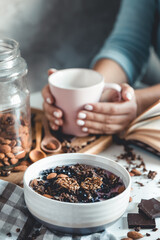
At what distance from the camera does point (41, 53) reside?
5.38 ft

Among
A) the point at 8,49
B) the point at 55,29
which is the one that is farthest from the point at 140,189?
the point at 55,29

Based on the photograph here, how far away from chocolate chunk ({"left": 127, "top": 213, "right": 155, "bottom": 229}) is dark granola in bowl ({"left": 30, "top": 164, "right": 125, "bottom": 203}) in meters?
0.06

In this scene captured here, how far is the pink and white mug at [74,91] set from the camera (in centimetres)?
93

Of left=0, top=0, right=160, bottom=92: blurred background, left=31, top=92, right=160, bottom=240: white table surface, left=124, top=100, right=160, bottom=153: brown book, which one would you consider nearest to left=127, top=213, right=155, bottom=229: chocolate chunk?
left=31, top=92, right=160, bottom=240: white table surface

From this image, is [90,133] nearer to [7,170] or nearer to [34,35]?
[7,170]

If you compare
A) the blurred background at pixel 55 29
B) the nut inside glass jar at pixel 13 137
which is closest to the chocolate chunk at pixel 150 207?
the nut inside glass jar at pixel 13 137

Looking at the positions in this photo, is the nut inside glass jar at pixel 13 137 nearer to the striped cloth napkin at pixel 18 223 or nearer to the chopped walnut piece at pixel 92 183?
the striped cloth napkin at pixel 18 223

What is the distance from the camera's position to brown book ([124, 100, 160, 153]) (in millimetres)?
Result: 912

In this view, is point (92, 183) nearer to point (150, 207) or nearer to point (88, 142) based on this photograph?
point (150, 207)

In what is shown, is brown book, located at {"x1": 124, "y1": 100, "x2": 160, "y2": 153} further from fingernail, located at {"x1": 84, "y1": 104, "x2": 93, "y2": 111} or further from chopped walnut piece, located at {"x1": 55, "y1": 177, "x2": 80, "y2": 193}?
chopped walnut piece, located at {"x1": 55, "y1": 177, "x2": 80, "y2": 193}

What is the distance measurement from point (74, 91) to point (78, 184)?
0.30 metres

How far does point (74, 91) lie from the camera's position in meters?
0.92

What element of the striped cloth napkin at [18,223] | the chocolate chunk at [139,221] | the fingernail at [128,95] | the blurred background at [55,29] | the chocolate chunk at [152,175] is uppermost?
the fingernail at [128,95]

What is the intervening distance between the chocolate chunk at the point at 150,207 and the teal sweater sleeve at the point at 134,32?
0.70m
